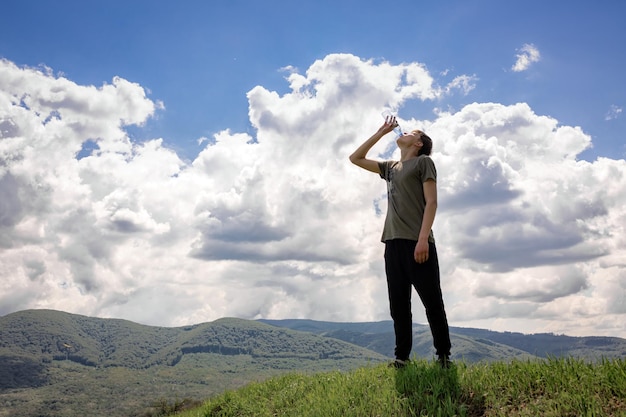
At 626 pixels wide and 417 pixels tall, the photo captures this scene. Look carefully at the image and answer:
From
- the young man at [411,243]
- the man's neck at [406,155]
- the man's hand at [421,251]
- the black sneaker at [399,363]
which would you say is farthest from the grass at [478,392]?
the man's neck at [406,155]

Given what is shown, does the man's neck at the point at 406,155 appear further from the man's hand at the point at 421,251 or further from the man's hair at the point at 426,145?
the man's hand at the point at 421,251

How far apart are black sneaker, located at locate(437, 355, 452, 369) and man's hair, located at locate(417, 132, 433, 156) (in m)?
2.97

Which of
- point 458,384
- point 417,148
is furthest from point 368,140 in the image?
point 458,384

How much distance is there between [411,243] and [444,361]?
1669 millimetres

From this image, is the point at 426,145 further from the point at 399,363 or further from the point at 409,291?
the point at 399,363

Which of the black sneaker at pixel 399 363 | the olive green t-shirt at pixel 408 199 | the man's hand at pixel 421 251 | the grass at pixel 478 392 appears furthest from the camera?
the black sneaker at pixel 399 363

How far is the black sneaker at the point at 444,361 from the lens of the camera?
259 inches

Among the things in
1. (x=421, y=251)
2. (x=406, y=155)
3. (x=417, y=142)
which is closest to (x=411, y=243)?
→ (x=421, y=251)

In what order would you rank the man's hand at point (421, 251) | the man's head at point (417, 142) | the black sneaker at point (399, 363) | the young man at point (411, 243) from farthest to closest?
the man's head at point (417, 142), the black sneaker at point (399, 363), the young man at point (411, 243), the man's hand at point (421, 251)

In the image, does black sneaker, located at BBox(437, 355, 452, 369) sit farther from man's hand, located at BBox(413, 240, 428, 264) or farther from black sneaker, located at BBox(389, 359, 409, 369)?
man's hand, located at BBox(413, 240, 428, 264)

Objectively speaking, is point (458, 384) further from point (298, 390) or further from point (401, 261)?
point (298, 390)

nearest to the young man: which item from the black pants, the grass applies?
the black pants

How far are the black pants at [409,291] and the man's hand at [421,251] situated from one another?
0.20 meters

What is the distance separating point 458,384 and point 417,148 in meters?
3.36
